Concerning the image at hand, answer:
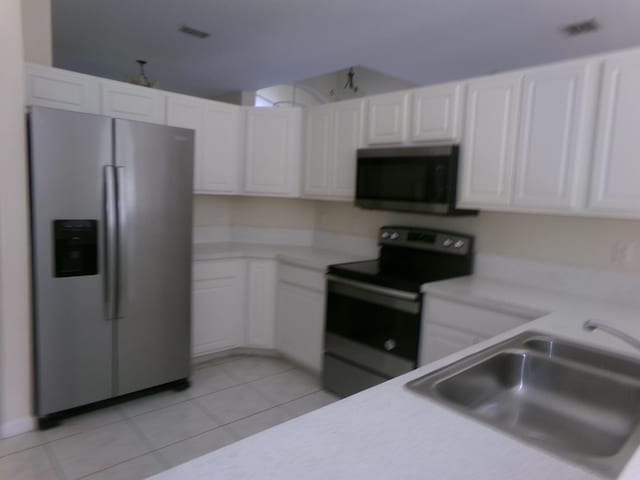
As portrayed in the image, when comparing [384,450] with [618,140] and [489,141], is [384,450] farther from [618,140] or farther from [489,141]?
[489,141]

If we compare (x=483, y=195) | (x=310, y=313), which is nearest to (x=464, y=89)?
(x=483, y=195)

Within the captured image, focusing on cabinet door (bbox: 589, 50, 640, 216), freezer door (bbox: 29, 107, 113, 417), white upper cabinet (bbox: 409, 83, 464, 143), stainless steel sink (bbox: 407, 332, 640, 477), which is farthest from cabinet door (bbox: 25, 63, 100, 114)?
cabinet door (bbox: 589, 50, 640, 216)

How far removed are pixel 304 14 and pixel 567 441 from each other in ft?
10.1

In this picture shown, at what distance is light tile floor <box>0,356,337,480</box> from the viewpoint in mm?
2084

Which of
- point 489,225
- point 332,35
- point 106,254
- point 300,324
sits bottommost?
point 300,324

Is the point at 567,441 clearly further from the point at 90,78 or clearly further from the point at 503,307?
the point at 90,78

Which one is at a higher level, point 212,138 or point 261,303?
point 212,138

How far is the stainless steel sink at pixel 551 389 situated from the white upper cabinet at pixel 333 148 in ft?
6.48

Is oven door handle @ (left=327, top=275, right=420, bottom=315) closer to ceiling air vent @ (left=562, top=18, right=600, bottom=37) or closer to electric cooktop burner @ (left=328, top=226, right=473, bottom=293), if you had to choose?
electric cooktop burner @ (left=328, top=226, right=473, bottom=293)

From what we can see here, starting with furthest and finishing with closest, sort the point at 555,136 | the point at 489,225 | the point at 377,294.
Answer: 1. the point at 489,225
2. the point at 377,294
3. the point at 555,136

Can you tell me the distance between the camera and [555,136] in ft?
6.93

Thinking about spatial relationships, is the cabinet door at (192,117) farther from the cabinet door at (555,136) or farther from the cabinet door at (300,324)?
the cabinet door at (555,136)

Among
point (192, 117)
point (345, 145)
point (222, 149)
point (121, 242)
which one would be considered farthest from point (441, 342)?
point (192, 117)

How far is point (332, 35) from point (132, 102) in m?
1.72
